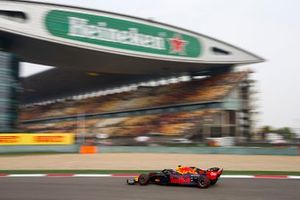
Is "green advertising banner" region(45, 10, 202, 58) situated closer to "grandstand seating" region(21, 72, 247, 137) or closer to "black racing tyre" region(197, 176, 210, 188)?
"grandstand seating" region(21, 72, 247, 137)

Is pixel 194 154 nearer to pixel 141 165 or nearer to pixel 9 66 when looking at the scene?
pixel 141 165

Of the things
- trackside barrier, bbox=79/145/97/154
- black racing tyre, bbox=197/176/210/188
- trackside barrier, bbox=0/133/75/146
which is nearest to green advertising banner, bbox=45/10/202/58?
trackside barrier, bbox=0/133/75/146

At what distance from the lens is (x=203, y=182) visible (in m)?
10.4

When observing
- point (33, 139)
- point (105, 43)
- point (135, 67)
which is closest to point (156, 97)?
point (135, 67)

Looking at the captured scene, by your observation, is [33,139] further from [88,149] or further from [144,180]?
[144,180]

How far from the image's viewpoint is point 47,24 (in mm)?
33812

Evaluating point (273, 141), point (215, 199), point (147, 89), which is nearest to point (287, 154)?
point (273, 141)

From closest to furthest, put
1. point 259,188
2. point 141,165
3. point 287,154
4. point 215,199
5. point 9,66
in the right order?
point 215,199, point 259,188, point 141,165, point 287,154, point 9,66

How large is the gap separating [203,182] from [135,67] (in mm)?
34099

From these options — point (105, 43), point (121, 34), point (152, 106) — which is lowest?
point (152, 106)

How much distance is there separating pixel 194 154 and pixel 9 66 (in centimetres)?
1735

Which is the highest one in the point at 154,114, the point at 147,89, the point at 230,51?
the point at 230,51

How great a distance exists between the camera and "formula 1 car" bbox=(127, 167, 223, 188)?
1041cm

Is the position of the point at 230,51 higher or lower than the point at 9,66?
higher
